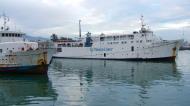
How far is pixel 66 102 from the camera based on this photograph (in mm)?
18906

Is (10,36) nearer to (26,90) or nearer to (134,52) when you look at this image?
(26,90)

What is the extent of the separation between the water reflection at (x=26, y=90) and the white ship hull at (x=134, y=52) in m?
31.6

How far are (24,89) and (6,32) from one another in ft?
41.6

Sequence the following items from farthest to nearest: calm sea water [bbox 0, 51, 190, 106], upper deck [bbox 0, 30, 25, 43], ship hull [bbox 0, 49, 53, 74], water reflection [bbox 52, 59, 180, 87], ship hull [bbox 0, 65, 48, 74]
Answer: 1. upper deck [bbox 0, 30, 25, 43]
2. ship hull [bbox 0, 65, 48, 74]
3. ship hull [bbox 0, 49, 53, 74]
4. water reflection [bbox 52, 59, 180, 87]
5. calm sea water [bbox 0, 51, 190, 106]

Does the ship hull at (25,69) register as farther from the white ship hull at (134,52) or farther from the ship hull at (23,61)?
the white ship hull at (134,52)

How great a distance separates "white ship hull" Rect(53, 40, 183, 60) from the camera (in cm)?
5994

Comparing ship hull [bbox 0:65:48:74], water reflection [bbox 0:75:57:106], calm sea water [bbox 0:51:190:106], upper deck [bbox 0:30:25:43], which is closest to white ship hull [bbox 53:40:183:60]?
upper deck [bbox 0:30:25:43]

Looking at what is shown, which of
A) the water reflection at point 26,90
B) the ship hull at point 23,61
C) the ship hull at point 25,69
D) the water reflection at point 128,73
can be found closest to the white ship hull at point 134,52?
the water reflection at point 128,73

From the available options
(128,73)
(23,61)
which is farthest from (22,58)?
(128,73)

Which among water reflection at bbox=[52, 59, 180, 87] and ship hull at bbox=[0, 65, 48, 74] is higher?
ship hull at bbox=[0, 65, 48, 74]

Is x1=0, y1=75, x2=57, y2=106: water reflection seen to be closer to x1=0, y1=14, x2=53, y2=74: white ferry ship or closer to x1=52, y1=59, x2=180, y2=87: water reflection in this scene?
x1=0, y1=14, x2=53, y2=74: white ferry ship

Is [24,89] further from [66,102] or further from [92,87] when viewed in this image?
[66,102]

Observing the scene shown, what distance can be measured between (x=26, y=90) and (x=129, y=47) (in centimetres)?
3937

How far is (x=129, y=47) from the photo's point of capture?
203ft
